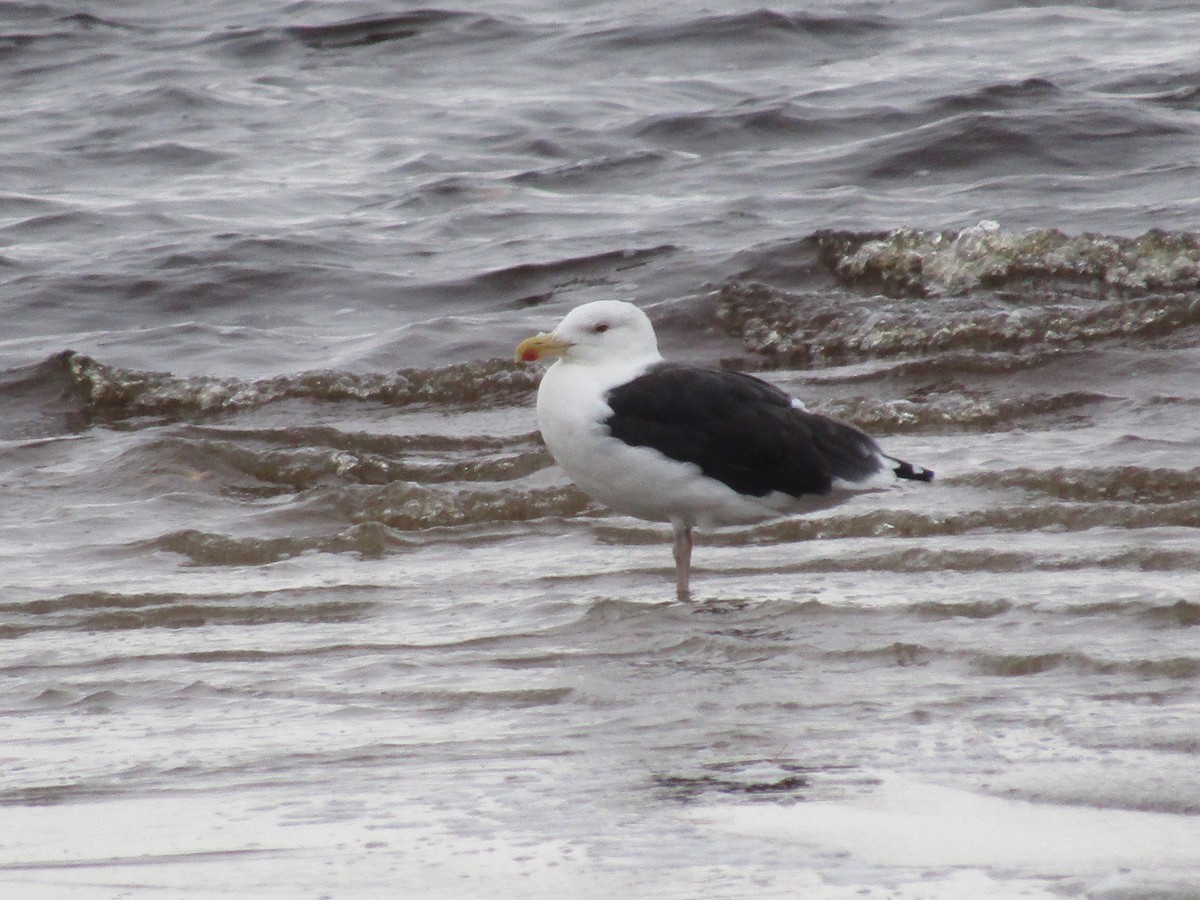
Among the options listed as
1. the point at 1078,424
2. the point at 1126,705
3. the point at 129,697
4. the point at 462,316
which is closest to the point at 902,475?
the point at 1078,424

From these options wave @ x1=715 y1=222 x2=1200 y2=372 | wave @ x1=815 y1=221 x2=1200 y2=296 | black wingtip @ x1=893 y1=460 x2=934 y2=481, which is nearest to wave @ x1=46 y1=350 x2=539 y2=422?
wave @ x1=715 y1=222 x2=1200 y2=372

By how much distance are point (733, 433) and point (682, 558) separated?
17.6 inches

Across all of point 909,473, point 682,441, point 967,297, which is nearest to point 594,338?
point 682,441

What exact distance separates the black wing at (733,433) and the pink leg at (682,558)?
22 cm

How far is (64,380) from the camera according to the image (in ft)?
32.2

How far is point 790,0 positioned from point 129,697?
14040 mm

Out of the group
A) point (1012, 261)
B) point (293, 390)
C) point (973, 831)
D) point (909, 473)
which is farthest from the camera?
point (1012, 261)

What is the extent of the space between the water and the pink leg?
0.15 metres

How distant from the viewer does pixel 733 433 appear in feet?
20.1

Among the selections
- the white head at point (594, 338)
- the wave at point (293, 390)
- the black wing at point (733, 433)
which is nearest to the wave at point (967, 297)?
the wave at point (293, 390)

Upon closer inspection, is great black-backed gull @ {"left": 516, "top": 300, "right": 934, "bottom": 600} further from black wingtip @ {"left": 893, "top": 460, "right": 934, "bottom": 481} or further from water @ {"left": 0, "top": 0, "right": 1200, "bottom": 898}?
water @ {"left": 0, "top": 0, "right": 1200, "bottom": 898}

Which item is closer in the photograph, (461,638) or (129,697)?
(129,697)

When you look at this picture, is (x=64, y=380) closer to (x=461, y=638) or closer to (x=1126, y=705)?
(x=461, y=638)

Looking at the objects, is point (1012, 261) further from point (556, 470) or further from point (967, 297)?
point (556, 470)
